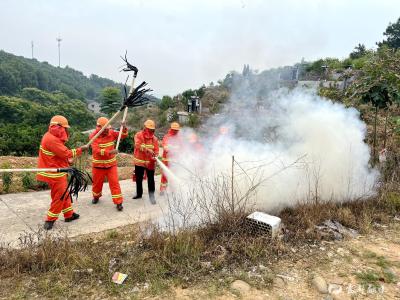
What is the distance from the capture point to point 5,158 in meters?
9.95

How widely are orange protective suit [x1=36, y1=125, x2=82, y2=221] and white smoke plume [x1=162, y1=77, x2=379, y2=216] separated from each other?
2096 millimetres

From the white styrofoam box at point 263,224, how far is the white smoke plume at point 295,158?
1.88 ft

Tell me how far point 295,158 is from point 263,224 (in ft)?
6.29

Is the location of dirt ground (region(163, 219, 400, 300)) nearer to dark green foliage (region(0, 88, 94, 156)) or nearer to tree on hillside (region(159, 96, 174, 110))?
dark green foliage (region(0, 88, 94, 156))

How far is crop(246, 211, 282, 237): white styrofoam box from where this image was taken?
4730 millimetres

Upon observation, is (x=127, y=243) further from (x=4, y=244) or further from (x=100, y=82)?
(x=100, y=82)

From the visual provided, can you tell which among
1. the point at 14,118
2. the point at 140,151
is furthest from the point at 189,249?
the point at 14,118

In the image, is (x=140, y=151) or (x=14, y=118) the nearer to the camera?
(x=140, y=151)

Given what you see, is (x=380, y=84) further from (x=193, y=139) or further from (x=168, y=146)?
(x=168, y=146)

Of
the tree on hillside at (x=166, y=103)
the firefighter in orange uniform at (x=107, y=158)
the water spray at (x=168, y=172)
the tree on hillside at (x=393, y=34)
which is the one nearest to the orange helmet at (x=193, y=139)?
the water spray at (x=168, y=172)

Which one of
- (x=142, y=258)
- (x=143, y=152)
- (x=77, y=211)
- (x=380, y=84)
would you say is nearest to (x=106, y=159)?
(x=143, y=152)

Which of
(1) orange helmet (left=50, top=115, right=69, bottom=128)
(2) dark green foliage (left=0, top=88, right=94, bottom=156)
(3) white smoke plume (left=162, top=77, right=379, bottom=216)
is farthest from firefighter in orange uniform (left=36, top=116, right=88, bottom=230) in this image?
(2) dark green foliage (left=0, top=88, right=94, bottom=156)

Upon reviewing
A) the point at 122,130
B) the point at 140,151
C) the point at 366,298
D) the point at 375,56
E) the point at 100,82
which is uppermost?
the point at 100,82

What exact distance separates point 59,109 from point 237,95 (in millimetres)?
41200
